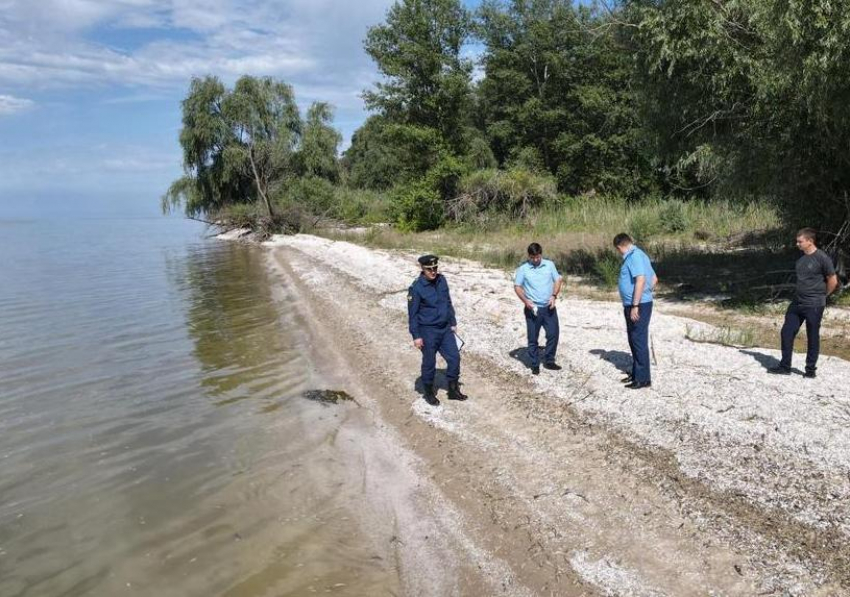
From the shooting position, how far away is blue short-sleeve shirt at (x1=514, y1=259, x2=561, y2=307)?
345 inches

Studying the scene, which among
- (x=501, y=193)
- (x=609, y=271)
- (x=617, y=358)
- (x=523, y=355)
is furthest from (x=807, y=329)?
(x=501, y=193)

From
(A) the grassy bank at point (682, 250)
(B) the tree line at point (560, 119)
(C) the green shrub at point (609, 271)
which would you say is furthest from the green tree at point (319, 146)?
(C) the green shrub at point (609, 271)

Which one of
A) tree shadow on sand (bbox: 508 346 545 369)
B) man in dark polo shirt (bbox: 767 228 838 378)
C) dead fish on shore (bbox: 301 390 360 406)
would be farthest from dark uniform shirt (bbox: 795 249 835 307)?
dead fish on shore (bbox: 301 390 360 406)

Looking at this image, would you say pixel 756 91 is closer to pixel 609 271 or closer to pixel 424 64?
pixel 609 271

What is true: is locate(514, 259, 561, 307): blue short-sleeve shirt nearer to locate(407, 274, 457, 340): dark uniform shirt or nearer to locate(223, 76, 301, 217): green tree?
locate(407, 274, 457, 340): dark uniform shirt

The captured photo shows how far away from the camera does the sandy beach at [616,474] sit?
4613 millimetres

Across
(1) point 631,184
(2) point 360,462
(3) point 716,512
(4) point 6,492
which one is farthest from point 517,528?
(1) point 631,184

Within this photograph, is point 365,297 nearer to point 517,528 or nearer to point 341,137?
point 517,528

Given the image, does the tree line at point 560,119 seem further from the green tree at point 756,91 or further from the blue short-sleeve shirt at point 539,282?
the blue short-sleeve shirt at point 539,282

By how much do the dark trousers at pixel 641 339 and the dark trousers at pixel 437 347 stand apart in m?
2.19

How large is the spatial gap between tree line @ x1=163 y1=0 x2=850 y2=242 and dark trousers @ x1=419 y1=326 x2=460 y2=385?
735 centimetres

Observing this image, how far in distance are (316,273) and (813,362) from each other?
17881 mm

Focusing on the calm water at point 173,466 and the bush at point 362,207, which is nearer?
the calm water at point 173,466

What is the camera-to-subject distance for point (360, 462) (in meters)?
7.22
